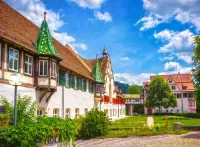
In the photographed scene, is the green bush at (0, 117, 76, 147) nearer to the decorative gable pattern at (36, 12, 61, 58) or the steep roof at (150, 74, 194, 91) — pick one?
the decorative gable pattern at (36, 12, 61, 58)

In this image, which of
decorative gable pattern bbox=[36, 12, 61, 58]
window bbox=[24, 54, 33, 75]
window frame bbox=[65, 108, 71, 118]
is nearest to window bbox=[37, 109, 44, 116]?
window bbox=[24, 54, 33, 75]

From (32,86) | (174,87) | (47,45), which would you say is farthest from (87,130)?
(174,87)

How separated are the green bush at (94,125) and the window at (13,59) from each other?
27.9 feet

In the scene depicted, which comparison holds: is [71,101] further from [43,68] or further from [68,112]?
[43,68]

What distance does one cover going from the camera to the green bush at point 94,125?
2338cm

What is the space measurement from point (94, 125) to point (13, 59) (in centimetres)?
941

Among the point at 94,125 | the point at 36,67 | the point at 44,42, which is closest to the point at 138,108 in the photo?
the point at 94,125

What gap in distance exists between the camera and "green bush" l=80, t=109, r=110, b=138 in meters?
23.4

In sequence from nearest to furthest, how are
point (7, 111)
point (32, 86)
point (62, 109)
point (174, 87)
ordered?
point (7, 111) < point (32, 86) < point (62, 109) < point (174, 87)

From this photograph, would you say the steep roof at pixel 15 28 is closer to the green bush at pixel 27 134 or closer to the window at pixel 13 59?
the window at pixel 13 59

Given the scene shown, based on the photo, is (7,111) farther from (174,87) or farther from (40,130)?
(174,87)

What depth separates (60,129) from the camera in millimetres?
13000

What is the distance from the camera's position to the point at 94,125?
23.5 m

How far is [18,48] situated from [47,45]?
3.40 metres
